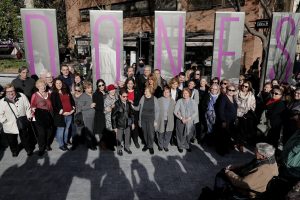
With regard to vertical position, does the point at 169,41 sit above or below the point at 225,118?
above

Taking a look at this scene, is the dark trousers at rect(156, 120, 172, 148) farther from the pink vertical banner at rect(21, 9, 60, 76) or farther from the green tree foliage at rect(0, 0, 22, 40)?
the green tree foliage at rect(0, 0, 22, 40)

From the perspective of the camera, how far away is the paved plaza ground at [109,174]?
4598 mm

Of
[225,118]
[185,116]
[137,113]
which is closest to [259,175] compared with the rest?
[225,118]

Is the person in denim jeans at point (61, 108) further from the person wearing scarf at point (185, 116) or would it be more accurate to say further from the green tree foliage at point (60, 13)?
the green tree foliage at point (60, 13)

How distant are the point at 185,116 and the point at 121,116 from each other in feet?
4.81

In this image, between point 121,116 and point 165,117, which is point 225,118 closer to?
point 165,117

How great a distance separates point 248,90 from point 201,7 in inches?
466

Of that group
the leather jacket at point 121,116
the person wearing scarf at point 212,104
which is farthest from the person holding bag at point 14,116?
the person wearing scarf at point 212,104

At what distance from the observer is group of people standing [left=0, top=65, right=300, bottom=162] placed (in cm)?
577

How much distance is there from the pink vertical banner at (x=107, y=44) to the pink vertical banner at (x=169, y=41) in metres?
1.07

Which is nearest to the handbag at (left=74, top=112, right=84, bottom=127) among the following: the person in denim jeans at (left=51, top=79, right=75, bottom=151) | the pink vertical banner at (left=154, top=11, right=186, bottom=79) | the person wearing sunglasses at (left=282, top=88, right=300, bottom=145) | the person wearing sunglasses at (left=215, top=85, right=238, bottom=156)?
the person in denim jeans at (left=51, top=79, right=75, bottom=151)

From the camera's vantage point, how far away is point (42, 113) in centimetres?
578

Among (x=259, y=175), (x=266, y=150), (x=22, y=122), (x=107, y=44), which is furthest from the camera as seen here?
(x=107, y=44)

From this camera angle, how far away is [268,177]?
11.0 feet
